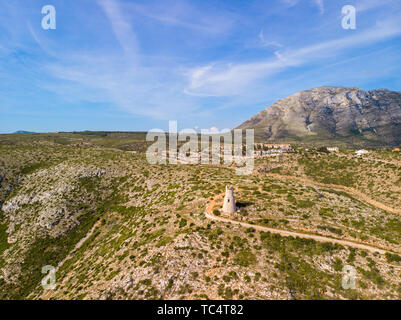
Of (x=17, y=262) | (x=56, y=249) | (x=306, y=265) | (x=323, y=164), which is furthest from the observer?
(x=323, y=164)

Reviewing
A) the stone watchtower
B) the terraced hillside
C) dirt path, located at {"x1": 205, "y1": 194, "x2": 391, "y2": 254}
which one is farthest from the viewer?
the stone watchtower

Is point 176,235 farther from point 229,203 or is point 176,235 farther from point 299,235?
point 299,235

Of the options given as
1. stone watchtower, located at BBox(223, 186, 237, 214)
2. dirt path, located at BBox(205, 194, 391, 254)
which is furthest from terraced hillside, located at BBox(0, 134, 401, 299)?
stone watchtower, located at BBox(223, 186, 237, 214)

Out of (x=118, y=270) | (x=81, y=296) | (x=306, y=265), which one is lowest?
(x=81, y=296)

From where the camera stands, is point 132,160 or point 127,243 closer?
point 127,243

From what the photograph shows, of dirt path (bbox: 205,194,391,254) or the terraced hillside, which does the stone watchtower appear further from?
dirt path (bbox: 205,194,391,254)
